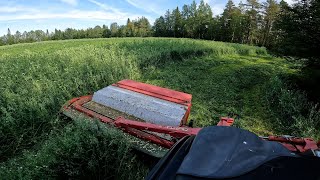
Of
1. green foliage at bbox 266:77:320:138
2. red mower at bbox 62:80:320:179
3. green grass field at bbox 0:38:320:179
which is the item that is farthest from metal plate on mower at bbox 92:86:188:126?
green foliage at bbox 266:77:320:138

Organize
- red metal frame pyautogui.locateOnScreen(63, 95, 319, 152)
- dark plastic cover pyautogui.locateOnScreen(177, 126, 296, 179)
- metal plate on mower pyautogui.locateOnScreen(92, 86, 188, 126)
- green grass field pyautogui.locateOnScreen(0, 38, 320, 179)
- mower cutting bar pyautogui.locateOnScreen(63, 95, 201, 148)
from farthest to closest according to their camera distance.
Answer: metal plate on mower pyautogui.locateOnScreen(92, 86, 188, 126), mower cutting bar pyautogui.locateOnScreen(63, 95, 201, 148), green grass field pyautogui.locateOnScreen(0, 38, 320, 179), red metal frame pyautogui.locateOnScreen(63, 95, 319, 152), dark plastic cover pyautogui.locateOnScreen(177, 126, 296, 179)

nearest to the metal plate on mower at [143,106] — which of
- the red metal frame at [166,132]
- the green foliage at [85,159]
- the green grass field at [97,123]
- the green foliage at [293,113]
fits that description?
the red metal frame at [166,132]

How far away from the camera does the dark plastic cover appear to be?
6.93ft

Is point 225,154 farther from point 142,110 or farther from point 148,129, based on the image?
point 142,110

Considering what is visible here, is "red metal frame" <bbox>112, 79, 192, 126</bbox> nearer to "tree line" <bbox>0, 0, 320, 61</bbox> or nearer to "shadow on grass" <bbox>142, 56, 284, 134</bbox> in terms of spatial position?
"shadow on grass" <bbox>142, 56, 284, 134</bbox>

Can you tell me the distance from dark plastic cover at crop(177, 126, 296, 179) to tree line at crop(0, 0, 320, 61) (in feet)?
21.7

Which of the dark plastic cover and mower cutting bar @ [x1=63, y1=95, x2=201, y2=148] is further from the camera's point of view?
mower cutting bar @ [x1=63, y1=95, x2=201, y2=148]

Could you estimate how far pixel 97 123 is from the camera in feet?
14.5

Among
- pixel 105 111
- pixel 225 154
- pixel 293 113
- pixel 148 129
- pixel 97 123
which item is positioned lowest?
pixel 293 113

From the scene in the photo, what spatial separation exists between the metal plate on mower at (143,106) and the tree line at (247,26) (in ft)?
15.8

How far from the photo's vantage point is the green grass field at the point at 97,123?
425 centimetres

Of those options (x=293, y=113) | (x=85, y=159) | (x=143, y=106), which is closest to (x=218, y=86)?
(x=293, y=113)

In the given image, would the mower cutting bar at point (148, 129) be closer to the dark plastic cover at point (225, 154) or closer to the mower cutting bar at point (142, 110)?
the mower cutting bar at point (142, 110)

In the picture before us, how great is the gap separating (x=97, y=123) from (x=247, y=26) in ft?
161
